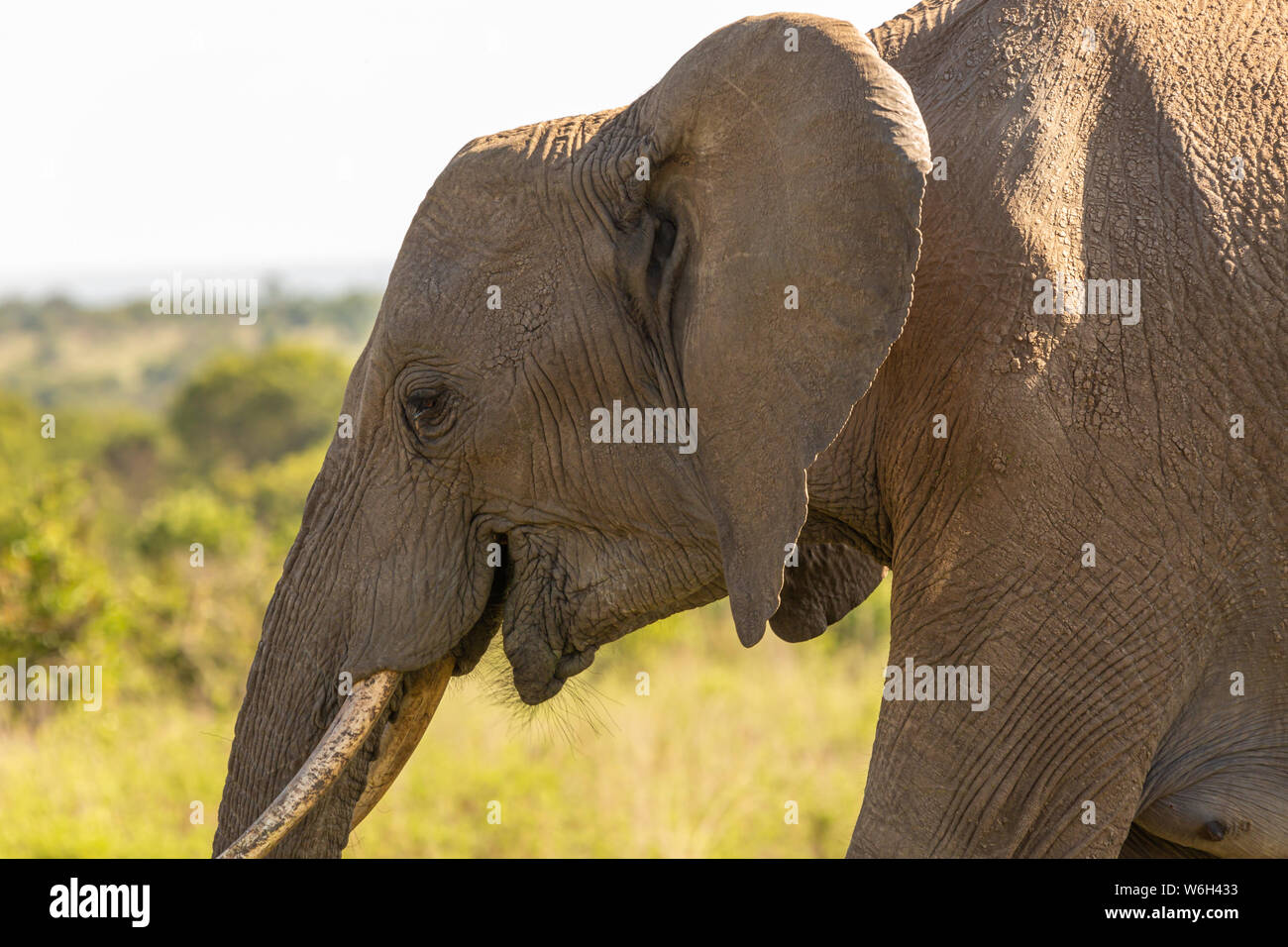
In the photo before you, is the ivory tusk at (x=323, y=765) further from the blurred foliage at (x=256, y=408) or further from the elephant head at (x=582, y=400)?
the blurred foliage at (x=256, y=408)

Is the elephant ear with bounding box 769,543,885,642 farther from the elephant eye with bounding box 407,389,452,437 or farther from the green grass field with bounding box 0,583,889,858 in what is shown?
the green grass field with bounding box 0,583,889,858

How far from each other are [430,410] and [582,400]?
352 millimetres

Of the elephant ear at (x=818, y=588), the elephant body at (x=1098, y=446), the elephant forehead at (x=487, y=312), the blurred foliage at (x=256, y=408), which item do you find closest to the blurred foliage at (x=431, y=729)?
the elephant ear at (x=818, y=588)

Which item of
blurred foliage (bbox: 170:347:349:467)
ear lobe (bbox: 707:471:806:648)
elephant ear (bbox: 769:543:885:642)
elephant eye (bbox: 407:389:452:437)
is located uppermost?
elephant eye (bbox: 407:389:452:437)

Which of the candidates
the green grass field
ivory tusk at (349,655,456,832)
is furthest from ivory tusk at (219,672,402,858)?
the green grass field

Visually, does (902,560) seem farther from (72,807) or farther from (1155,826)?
(72,807)

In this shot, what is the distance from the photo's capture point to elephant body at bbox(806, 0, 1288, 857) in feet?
9.01

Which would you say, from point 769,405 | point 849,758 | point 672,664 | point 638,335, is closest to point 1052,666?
point 769,405

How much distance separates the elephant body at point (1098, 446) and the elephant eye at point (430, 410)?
979 millimetres

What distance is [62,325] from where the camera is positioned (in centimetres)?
7212

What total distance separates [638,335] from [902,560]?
76 centimetres

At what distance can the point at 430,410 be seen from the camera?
329cm

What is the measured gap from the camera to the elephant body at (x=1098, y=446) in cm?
275

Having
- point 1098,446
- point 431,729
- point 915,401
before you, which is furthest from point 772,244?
point 431,729
